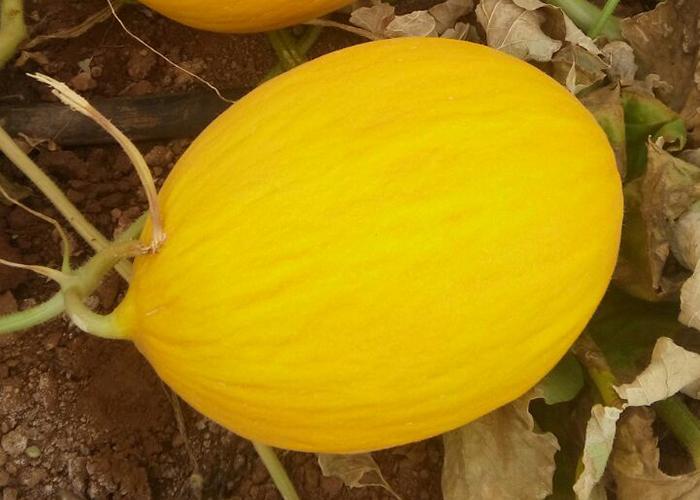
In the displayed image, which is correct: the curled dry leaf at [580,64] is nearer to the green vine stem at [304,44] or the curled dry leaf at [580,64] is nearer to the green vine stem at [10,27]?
the green vine stem at [304,44]

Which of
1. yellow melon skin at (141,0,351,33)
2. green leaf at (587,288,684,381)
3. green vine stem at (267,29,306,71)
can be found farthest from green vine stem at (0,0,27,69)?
green leaf at (587,288,684,381)

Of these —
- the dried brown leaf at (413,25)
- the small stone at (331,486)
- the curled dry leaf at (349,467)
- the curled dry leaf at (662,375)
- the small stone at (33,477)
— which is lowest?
the small stone at (331,486)

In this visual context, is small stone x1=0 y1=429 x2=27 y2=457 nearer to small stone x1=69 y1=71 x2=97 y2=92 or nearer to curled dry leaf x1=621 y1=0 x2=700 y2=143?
small stone x1=69 y1=71 x2=97 y2=92

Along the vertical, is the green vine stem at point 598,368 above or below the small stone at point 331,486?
above

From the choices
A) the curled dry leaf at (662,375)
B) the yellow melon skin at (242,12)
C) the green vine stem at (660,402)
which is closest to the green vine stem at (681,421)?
the green vine stem at (660,402)

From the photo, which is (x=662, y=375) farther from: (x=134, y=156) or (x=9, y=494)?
(x=9, y=494)

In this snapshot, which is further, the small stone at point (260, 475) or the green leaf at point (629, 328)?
the small stone at point (260, 475)
